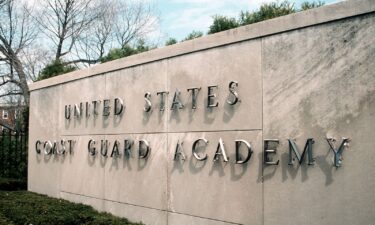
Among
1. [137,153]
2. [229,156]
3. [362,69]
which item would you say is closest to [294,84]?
[362,69]

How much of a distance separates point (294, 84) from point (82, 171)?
17.0 feet

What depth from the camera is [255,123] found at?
5488 millimetres

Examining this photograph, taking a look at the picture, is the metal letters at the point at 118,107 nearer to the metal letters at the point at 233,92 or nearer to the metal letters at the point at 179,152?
the metal letters at the point at 179,152

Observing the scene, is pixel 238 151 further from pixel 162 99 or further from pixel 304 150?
pixel 162 99

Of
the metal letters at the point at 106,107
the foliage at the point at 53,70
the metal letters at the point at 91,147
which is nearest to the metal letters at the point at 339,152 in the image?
the metal letters at the point at 106,107

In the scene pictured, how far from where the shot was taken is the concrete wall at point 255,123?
453 cm

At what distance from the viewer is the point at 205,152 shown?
610 centimetres

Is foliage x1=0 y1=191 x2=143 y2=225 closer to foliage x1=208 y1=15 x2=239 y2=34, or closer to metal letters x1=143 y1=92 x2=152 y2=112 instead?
metal letters x1=143 y1=92 x2=152 y2=112

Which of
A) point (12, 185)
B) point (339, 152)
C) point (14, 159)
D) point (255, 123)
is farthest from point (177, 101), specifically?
point (14, 159)

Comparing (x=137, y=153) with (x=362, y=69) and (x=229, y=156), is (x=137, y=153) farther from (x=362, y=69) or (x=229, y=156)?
(x=362, y=69)

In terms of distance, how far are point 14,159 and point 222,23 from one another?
812cm

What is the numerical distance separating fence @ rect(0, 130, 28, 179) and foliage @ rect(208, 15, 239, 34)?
710 cm

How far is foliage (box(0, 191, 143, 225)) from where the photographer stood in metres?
7.12

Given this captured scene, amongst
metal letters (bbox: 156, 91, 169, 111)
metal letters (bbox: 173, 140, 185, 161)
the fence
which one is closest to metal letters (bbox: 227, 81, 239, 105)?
metal letters (bbox: 173, 140, 185, 161)
